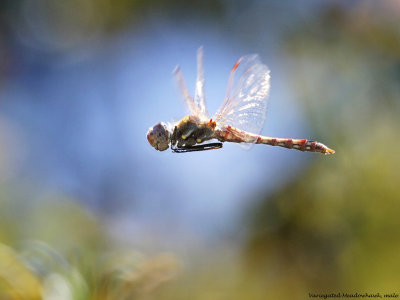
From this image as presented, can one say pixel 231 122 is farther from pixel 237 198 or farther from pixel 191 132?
pixel 237 198

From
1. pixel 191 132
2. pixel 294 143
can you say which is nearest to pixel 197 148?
pixel 191 132

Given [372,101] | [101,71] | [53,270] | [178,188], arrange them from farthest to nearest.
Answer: [101,71]
[178,188]
[372,101]
[53,270]

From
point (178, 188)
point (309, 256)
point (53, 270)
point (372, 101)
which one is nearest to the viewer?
point (53, 270)

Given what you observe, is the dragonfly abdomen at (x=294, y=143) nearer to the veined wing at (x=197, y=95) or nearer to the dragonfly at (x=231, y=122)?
the dragonfly at (x=231, y=122)

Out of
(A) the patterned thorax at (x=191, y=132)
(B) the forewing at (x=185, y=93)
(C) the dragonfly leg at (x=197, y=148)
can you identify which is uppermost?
(B) the forewing at (x=185, y=93)

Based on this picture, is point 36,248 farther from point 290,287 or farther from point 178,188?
point 178,188

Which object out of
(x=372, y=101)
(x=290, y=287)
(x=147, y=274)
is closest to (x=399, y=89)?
(x=372, y=101)

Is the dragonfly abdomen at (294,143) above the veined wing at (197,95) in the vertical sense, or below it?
below

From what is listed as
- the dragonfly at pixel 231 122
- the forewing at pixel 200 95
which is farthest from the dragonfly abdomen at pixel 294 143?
the forewing at pixel 200 95
